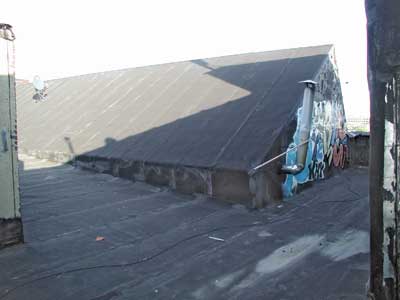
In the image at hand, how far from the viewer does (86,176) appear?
11.1m

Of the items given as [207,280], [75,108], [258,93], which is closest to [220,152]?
[258,93]

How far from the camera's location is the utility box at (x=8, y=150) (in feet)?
17.6

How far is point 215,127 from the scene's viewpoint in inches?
384

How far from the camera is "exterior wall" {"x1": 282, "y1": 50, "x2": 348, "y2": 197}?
29.7 feet

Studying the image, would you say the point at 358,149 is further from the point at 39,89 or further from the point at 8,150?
the point at 39,89

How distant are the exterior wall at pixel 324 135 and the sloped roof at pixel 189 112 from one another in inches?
30.2

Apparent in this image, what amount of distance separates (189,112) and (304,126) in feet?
12.8

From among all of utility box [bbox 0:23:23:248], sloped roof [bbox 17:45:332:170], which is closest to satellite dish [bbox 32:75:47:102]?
sloped roof [bbox 17:45:332:170]

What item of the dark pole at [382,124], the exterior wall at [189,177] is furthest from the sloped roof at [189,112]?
the dark pole at [382,124]

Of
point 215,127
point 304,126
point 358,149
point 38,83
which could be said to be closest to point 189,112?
point 215,127

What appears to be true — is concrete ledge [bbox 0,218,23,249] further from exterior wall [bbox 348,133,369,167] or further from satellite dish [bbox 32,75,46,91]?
satellite dish [bbox 32,75,46,91]

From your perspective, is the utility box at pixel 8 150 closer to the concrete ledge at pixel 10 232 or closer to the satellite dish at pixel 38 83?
the concrete ledge at pixel 10 232

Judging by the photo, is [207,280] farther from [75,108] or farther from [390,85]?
[75,108]

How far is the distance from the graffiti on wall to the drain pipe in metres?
0.13
